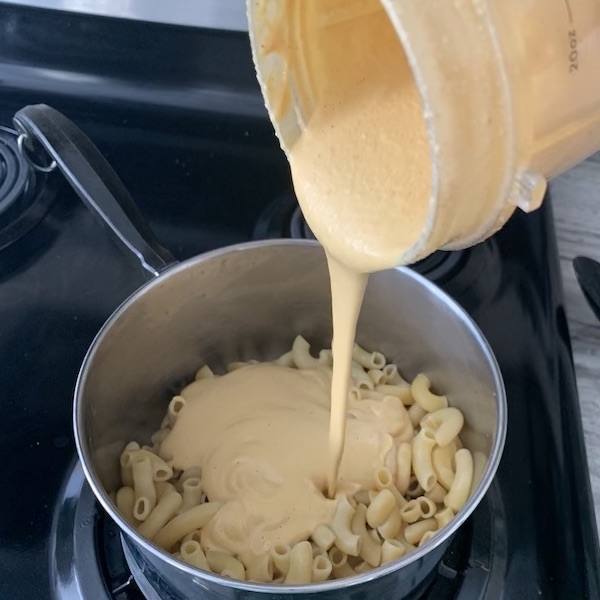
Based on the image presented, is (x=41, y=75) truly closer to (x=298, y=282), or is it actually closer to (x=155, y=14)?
(x=155, y=14)

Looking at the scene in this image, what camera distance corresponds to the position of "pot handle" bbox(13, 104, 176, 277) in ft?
2.60

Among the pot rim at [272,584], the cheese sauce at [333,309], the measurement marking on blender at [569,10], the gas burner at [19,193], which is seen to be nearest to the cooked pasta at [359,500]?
the cheese sauce at [333,309]

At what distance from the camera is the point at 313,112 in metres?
0.61

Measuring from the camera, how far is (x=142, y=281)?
0.90 m

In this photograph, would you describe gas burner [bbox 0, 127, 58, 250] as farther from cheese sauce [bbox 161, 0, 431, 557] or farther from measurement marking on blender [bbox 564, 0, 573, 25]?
measurement marking on blender [bbox 564, 0, 573, 25]

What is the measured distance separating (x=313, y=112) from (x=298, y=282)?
0.94 ft

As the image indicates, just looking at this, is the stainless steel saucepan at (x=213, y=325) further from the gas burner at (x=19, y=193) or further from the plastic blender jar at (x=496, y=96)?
the plastic blender jar at (x=496, y=96)

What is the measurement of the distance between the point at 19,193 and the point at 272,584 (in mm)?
595

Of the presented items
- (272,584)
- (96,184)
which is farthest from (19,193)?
(272,584)

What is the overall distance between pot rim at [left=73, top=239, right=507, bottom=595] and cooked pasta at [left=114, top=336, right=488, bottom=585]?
Result: 0.12 metres

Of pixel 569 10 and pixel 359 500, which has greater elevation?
pixel 569 10

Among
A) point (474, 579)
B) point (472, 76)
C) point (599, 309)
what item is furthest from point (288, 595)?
point (599, 309)

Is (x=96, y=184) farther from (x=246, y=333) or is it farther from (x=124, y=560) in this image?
(x=124, y=560)

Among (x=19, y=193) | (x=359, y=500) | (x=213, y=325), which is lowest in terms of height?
(x=359, y=500)
